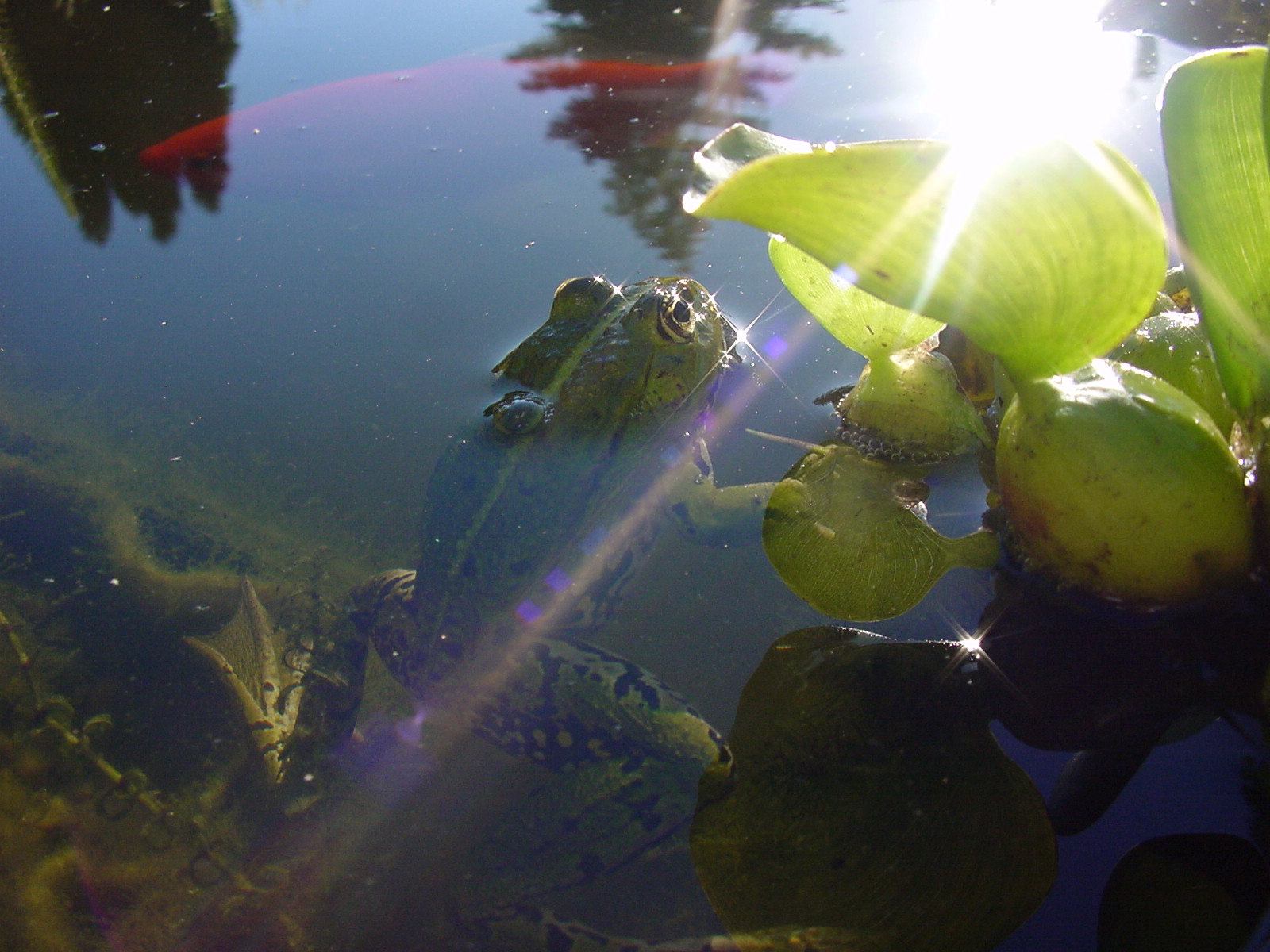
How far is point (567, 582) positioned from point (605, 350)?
0.67m

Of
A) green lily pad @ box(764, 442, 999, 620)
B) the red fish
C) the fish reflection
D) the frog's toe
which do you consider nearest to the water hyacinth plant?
green lily pad @ box(764, 442, 999, 620)

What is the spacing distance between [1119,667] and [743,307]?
1.41m

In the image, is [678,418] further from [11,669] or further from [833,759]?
[11,669]

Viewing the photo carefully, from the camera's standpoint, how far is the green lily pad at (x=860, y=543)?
131 centimetres

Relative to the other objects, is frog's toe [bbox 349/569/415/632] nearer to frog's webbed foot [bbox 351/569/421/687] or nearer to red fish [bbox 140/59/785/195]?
frog's webbed foot [bbox 351/569/421/687]

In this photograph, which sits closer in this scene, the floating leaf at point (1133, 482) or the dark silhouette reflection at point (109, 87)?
the floating leaf at point (1133, 482)

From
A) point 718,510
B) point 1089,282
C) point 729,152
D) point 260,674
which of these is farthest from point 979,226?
point 260,674

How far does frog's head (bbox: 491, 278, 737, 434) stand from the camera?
2.09m

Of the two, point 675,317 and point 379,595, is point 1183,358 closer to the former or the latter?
point 675,317

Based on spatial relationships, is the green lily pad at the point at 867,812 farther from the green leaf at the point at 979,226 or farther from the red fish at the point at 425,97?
the red fish at the point at 425,97

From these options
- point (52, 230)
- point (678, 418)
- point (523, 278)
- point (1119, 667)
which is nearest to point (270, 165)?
point (52, 230)

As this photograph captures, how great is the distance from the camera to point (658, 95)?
3.14 metres

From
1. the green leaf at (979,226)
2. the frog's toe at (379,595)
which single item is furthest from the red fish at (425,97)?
the green leaf at (979,226)

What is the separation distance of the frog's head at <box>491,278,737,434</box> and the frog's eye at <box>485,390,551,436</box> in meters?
0.01
